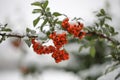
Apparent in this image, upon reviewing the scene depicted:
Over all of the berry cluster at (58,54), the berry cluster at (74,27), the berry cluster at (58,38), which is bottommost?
the berry cluster at (58,54)

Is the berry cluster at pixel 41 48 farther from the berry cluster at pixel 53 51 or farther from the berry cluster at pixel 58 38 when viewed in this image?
the berry cluster at pixel 58 38

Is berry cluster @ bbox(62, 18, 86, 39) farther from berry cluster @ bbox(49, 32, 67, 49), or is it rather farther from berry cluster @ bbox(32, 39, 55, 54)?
berry cluster @ bbox(32, 39, 55, 54)

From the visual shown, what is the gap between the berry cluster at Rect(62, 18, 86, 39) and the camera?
2206 millimetres

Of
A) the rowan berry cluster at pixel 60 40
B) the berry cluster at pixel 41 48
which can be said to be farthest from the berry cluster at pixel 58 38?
the berry cluster at pixel 41 48

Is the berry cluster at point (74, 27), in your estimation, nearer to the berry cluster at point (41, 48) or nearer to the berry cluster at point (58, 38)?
the berry cluster at point (58, 38)

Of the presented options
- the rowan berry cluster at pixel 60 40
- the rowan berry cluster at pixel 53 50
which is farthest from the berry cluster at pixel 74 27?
the rowan berry cluster at pixel 53 50

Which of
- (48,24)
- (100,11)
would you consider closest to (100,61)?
(100,11)

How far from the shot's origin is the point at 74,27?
220 centimetres

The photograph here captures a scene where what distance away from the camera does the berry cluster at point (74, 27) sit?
2206 millimetres

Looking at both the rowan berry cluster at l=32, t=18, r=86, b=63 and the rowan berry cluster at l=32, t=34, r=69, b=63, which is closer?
the rowan berry cluster at l=32, t=18, r=86, b=63

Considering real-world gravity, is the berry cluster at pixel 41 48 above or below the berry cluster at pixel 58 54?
above

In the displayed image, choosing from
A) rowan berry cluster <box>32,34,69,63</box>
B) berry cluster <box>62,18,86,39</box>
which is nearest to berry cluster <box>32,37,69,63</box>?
rowan berry cluster <box>32,34,69,63</box>

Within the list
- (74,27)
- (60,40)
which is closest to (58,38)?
(60,40)

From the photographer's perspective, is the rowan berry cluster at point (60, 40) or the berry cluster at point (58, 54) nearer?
the rowan berry cluster at point (60, 40)
